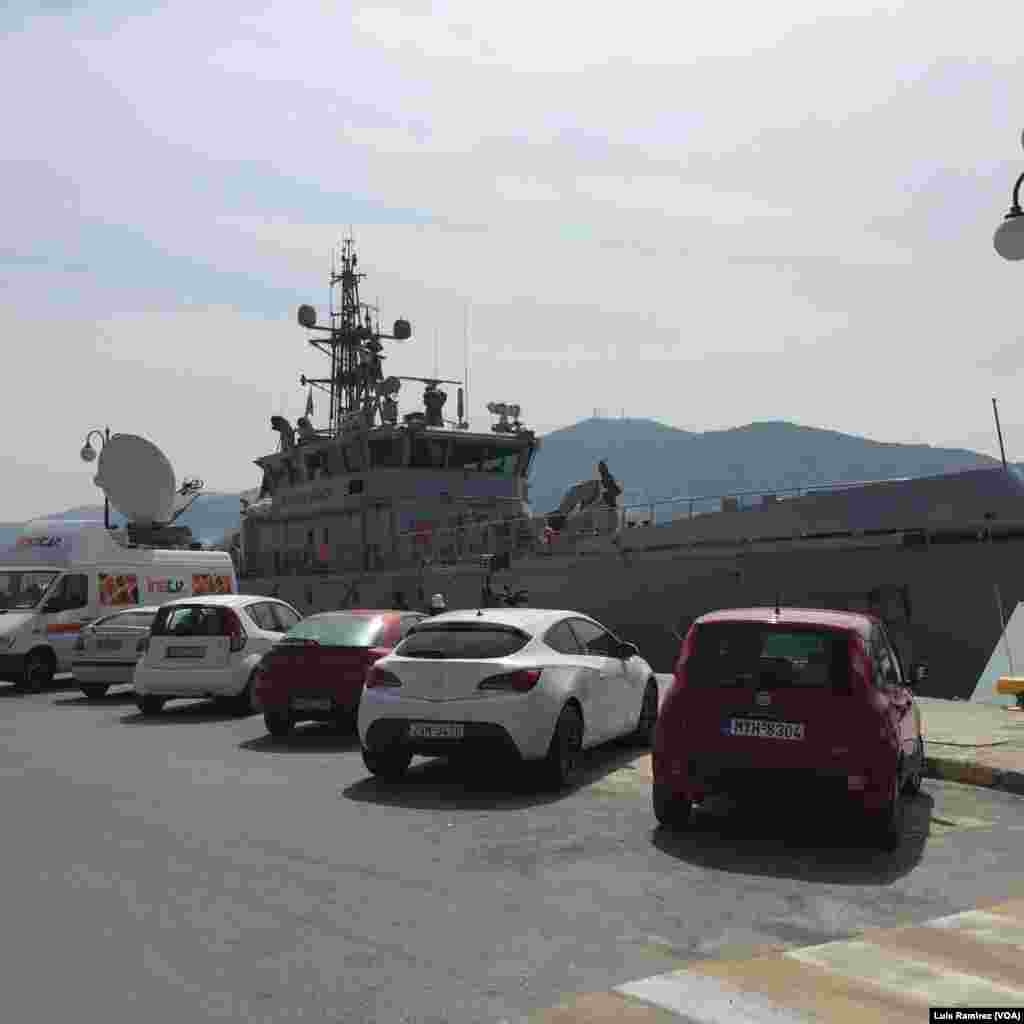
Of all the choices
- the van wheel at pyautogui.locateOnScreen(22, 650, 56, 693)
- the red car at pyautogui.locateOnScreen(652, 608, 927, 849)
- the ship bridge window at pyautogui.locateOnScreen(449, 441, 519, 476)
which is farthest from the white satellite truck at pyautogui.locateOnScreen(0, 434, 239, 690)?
the red car at pyautogui.locateOnScreen(652, 608, 927, 849)

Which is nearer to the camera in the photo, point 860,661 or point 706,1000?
point 706,1000

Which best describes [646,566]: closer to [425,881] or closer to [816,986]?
[425,881]

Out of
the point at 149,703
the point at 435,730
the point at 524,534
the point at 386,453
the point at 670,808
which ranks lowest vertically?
the point at 149,703

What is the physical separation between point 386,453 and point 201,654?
16.9m

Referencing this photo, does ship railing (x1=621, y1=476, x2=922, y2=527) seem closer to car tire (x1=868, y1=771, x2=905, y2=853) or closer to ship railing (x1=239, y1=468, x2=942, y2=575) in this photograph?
ship railing (x1=239, y1=468, x2=942, y2=575)

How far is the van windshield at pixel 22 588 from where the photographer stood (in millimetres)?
18969

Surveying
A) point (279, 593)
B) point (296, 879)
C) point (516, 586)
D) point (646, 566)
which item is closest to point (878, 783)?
point (296, 879)

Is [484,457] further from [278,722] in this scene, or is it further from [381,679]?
[381,679]

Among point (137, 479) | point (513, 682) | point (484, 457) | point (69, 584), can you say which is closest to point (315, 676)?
point (513, 682)

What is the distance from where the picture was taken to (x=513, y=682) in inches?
340

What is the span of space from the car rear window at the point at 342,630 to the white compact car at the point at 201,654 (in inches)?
74.8

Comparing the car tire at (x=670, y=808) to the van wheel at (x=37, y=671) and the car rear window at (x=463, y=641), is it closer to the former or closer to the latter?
the car rear window at (x=463, y=641)

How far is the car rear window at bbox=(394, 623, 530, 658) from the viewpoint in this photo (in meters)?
9.06

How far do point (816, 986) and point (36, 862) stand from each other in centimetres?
447
